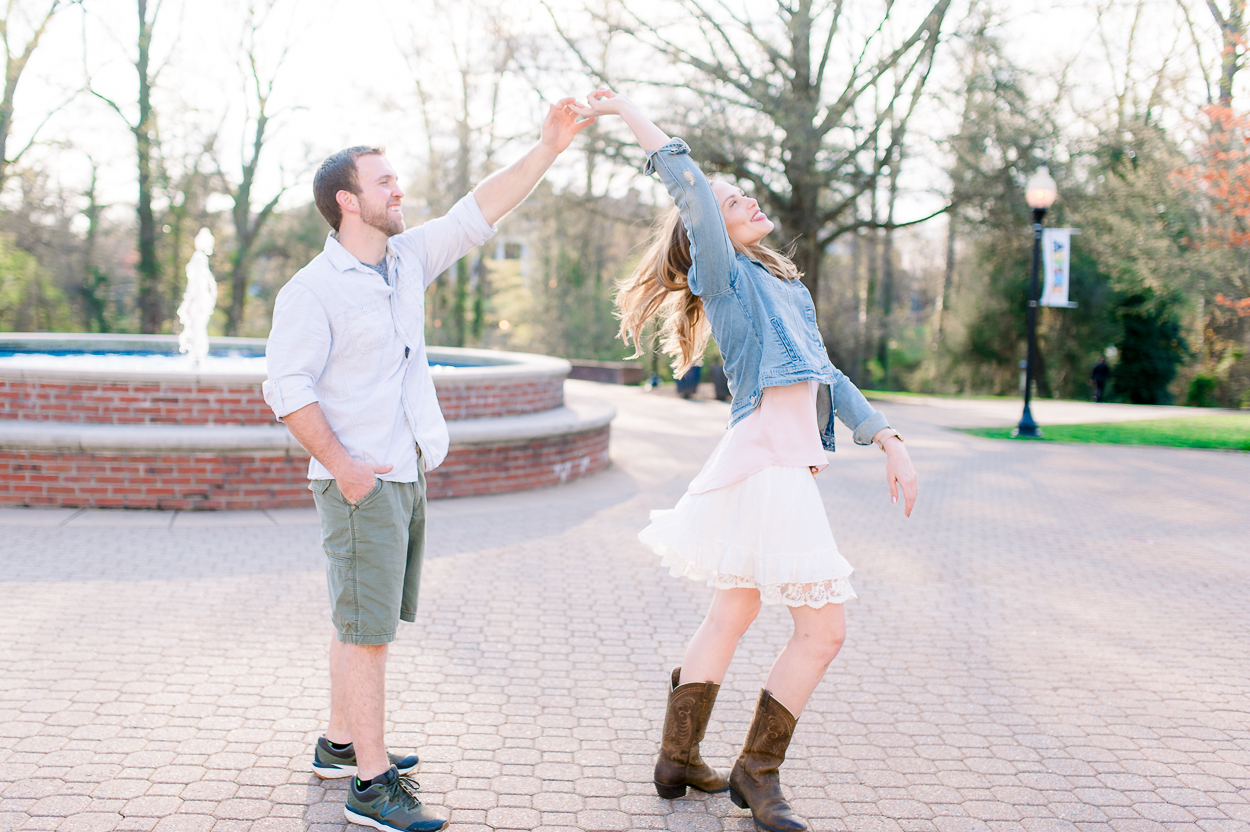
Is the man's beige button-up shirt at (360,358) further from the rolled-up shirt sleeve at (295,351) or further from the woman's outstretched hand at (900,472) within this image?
the woman's outstretched hand at (900,472)

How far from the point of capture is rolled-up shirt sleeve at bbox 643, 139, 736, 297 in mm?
2486

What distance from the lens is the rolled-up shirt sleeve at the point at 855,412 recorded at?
9.07 feet

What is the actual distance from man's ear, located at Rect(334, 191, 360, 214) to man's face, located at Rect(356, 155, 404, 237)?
15 mm

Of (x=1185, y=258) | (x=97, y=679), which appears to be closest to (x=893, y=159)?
(x=1185, y=258)

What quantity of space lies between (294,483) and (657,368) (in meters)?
18.5

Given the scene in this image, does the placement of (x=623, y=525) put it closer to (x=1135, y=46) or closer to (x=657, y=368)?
(x=657, y=368)

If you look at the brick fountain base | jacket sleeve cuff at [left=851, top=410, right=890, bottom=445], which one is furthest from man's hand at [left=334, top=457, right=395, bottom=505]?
the brick fountain base

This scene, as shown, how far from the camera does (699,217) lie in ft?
8.18

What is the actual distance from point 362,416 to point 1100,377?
95.2 ft

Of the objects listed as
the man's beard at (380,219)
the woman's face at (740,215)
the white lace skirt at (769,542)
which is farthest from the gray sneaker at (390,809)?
the woman's face at (740,215)

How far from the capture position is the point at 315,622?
441 cm

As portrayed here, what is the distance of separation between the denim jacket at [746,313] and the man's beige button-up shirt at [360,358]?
2.69ft

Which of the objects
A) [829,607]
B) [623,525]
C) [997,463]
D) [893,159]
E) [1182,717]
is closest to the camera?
[829,607]

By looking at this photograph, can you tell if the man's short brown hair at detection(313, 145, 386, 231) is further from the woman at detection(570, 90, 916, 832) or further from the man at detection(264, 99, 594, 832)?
the woman at detection(570, 90, 916, 832)
